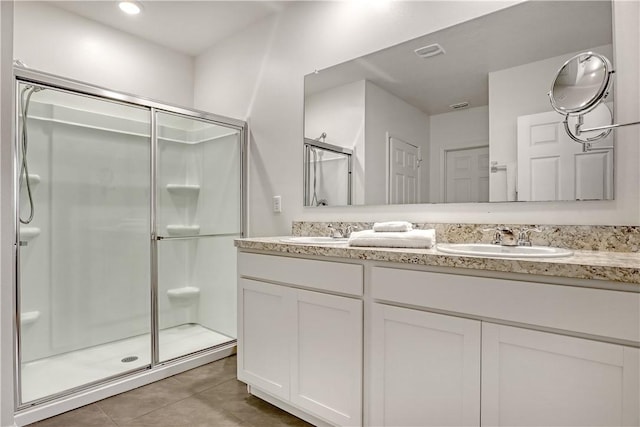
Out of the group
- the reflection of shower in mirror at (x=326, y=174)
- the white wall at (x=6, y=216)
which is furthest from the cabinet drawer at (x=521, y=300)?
the white wall at (x=6, y=216)

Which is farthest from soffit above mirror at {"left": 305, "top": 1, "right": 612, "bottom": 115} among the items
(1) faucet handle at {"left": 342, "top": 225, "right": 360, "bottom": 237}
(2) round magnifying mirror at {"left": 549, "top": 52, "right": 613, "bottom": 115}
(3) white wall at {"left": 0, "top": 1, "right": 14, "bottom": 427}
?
(3) white wall at {"left": 0, "top": 1, "right": 14, "bottom": 427}

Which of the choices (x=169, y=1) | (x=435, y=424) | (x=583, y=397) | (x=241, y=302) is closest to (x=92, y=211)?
(x=241, y=302)

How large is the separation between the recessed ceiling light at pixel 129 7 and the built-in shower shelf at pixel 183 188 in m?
1.29

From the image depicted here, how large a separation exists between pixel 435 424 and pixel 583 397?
485 mm

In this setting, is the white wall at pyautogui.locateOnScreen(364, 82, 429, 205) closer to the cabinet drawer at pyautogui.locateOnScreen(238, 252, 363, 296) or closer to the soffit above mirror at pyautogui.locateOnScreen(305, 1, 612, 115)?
the soffit above mirror at pyautogui.locateOnScreen(305, 1, 612, 115)

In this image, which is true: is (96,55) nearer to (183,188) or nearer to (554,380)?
(183,188)

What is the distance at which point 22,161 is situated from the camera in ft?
6.93

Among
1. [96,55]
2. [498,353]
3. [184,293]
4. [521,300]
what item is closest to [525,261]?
[521,300]

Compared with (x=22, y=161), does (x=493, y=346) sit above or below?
below

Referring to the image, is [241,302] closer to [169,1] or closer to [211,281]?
[211,281]

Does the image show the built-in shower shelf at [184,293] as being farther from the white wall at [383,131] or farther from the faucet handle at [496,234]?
the faucet handle at [496,234]

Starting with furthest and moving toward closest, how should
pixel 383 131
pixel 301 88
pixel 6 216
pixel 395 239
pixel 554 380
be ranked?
pixel 301 88 → pixel 383 131 → pixel 6 216 → pixel 395 239 → pixel 554 380

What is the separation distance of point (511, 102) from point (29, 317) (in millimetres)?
3090

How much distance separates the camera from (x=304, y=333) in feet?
5.44
